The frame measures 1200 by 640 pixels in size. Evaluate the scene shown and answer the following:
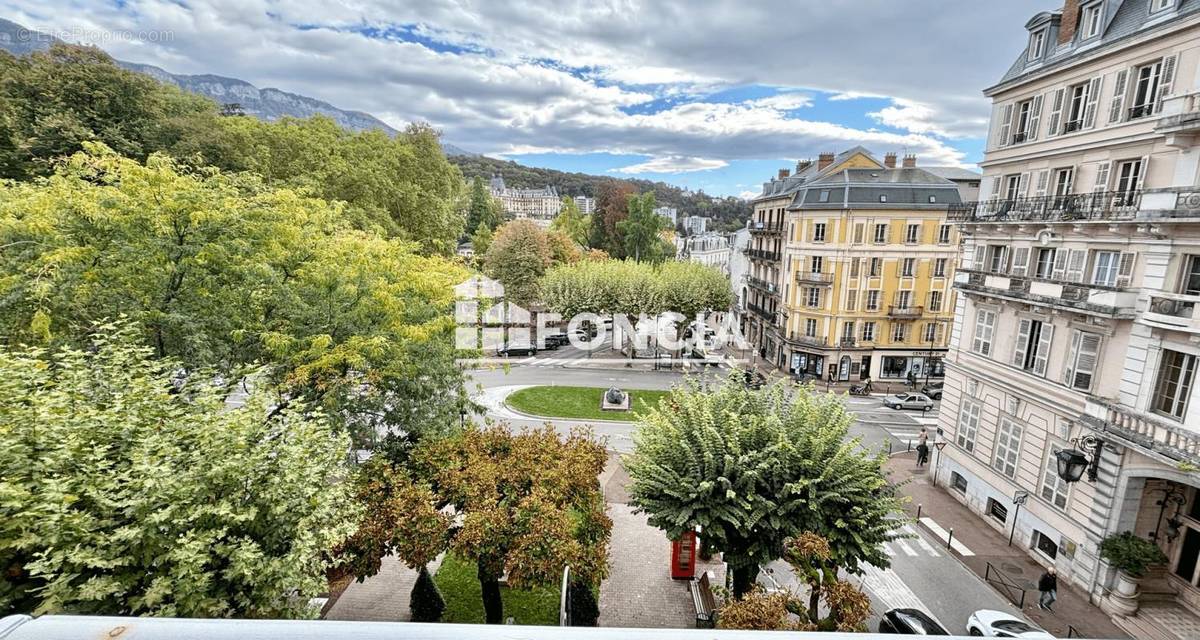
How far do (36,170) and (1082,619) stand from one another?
44892mm

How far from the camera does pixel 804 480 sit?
1182 cm

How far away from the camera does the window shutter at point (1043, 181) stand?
18812 mm

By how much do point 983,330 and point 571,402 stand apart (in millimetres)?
20501

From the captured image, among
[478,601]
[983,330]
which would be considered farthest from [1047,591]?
[478,601]

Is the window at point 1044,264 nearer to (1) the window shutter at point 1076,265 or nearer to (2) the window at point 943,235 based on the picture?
(1) the window shutter at point 1076,265

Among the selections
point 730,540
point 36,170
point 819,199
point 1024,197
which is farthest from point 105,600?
point 819,199

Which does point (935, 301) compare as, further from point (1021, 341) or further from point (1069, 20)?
point (1069, 20)

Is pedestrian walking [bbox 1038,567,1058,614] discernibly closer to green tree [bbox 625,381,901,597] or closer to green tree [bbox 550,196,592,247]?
green tree [bbox 625,381,901,597]

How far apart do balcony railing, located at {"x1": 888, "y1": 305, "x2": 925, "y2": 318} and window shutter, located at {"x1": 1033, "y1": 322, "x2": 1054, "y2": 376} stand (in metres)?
20.3

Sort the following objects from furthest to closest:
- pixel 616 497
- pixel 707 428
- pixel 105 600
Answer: pixel 616 497
pixel 707 428
pixel 105 600

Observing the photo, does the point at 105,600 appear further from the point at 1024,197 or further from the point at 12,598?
the point at 1024,197

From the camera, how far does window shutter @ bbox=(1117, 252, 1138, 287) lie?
15359 mm

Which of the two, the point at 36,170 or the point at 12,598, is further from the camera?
the point at 36,170

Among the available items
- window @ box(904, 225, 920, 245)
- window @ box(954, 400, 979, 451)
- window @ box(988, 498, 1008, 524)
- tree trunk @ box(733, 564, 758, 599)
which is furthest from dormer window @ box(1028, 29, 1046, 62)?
tree trunk @ box(733, 564, 758, 599)
